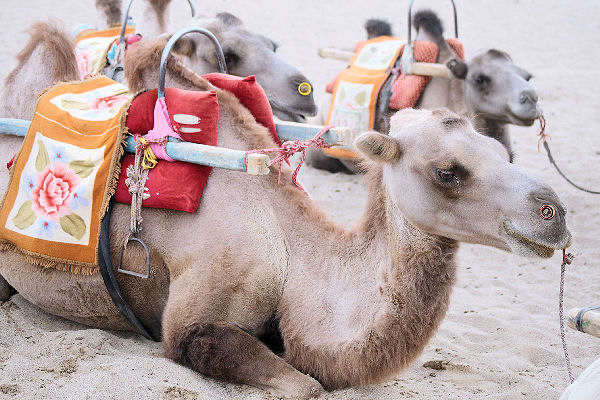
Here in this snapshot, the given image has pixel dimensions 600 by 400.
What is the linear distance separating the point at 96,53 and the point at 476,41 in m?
11.3

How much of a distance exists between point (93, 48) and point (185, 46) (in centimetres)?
127

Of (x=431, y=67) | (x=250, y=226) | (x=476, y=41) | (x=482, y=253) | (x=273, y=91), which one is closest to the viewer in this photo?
(x=250, y=226)

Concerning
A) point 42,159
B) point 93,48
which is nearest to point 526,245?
point 42,159

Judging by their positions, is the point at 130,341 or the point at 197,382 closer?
the point at 197,382

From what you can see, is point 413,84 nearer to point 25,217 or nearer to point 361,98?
point 361,98

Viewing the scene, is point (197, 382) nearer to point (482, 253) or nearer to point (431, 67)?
point (482, 253)

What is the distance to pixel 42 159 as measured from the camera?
334 centimetres

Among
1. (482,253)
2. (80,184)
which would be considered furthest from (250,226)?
(482,253)

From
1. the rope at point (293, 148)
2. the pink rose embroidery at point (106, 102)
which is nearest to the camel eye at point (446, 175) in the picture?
the rope at point (293, 148)

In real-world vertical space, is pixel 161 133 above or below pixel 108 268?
above

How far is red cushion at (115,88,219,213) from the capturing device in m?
3.07

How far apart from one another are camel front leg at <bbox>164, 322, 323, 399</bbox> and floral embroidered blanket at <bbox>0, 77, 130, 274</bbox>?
0.66 meters

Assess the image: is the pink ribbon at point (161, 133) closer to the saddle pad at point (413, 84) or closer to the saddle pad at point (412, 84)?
the saddle pad at point (412, 84)

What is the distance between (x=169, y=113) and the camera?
314 centimetres
